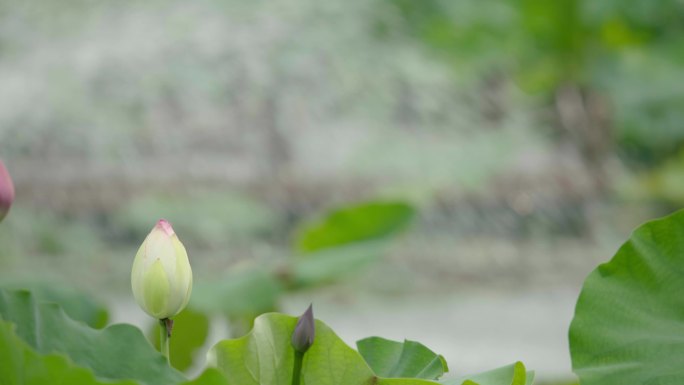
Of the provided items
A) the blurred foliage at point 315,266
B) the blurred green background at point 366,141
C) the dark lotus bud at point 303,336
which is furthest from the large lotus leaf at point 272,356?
the blurred green background at point 366,141

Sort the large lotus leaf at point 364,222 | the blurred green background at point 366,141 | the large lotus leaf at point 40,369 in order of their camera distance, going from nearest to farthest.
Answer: the large lotus leaf at point 40,369
the large lotus leaf at point 364,222
the blurred green background at point 366,141

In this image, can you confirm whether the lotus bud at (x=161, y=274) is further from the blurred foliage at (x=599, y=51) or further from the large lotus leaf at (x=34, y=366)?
the blurred foliage at (x=599, y=51)

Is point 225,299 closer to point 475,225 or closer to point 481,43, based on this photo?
point 475,225

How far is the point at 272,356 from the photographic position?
0.26m

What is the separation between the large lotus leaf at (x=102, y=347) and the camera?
0.80 feet

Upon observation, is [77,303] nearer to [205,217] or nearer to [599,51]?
[205,217]

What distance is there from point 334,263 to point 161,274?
14.6 inches

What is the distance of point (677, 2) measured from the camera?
312cm

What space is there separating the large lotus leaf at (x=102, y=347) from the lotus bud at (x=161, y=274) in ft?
0.09

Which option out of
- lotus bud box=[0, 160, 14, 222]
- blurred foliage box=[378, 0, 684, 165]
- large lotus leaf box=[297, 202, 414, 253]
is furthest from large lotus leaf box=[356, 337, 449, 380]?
blurred foliage box=[378, 0, 684, 165]

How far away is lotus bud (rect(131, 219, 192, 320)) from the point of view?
272 mm

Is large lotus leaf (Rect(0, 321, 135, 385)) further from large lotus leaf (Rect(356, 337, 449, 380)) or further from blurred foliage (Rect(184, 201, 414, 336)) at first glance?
blurred foliage (Rect(184, 201, 414, 336))

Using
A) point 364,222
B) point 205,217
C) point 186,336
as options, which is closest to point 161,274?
point 186,336

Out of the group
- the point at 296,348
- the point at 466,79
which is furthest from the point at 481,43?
the point at 296,348
